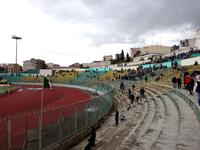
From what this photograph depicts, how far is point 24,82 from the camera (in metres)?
81.1

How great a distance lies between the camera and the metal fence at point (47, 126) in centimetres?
884

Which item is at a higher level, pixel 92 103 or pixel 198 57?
pixel 198 57

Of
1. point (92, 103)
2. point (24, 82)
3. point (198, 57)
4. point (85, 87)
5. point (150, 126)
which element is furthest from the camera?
point (24, 82)

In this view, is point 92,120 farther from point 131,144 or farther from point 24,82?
point 24,82

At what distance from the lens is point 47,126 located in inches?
414

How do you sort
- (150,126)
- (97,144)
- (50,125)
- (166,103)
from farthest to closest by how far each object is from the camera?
(166,103)
(150,126)
(97,144)
(50,125)

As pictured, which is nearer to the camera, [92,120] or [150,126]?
A: [150,126]

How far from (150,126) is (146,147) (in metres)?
3.81

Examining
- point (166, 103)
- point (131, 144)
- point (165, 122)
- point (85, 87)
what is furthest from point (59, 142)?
point (85, 87)

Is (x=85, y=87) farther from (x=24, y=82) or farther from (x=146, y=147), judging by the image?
(x=146, y=147)

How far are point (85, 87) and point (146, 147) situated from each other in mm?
40249

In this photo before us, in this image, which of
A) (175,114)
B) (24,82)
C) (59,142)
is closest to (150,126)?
(175,114)

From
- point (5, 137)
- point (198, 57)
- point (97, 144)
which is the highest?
point (198, 57)

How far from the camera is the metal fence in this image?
29.0ft
